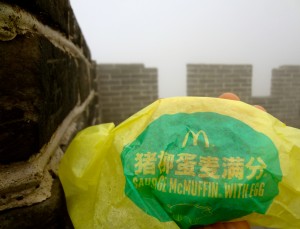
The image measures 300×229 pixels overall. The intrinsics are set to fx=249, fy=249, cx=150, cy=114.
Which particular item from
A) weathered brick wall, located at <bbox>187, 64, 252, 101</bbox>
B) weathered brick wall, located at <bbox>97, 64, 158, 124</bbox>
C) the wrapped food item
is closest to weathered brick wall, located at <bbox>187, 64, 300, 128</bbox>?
weathered brick wall, located at <bbox>187, 64, 252, 101</bbox>

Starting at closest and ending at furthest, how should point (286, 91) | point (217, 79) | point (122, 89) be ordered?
point (122, 89) < point (217, 79) < point (286, 91)

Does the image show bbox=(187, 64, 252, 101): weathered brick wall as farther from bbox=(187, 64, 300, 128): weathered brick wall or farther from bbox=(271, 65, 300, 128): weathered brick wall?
bbox=(271, 65, 300, 128): weathered brick wall

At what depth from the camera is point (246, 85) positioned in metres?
4.32

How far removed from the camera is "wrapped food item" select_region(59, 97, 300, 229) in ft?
1.26

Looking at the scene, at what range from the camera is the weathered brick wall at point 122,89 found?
3.81 meters

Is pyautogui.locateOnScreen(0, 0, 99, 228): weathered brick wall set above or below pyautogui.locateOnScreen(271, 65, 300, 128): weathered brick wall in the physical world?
above

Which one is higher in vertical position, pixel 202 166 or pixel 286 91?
pixel 202 166

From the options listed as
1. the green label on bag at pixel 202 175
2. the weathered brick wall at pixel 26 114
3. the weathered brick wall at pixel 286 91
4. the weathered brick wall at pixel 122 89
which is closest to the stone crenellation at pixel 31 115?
the weathered brick wall at pixel 26 114

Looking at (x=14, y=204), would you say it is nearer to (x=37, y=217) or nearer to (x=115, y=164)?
(x=37, y=217)

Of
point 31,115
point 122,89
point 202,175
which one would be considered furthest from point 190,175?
point 122,89

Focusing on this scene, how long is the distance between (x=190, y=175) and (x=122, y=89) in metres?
3.56

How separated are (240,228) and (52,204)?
304 millimetres

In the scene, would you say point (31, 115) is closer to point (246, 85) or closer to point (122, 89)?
point (122, 89)

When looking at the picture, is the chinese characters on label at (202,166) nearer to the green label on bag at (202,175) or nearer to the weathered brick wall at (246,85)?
the green label on bag at (202,175)
